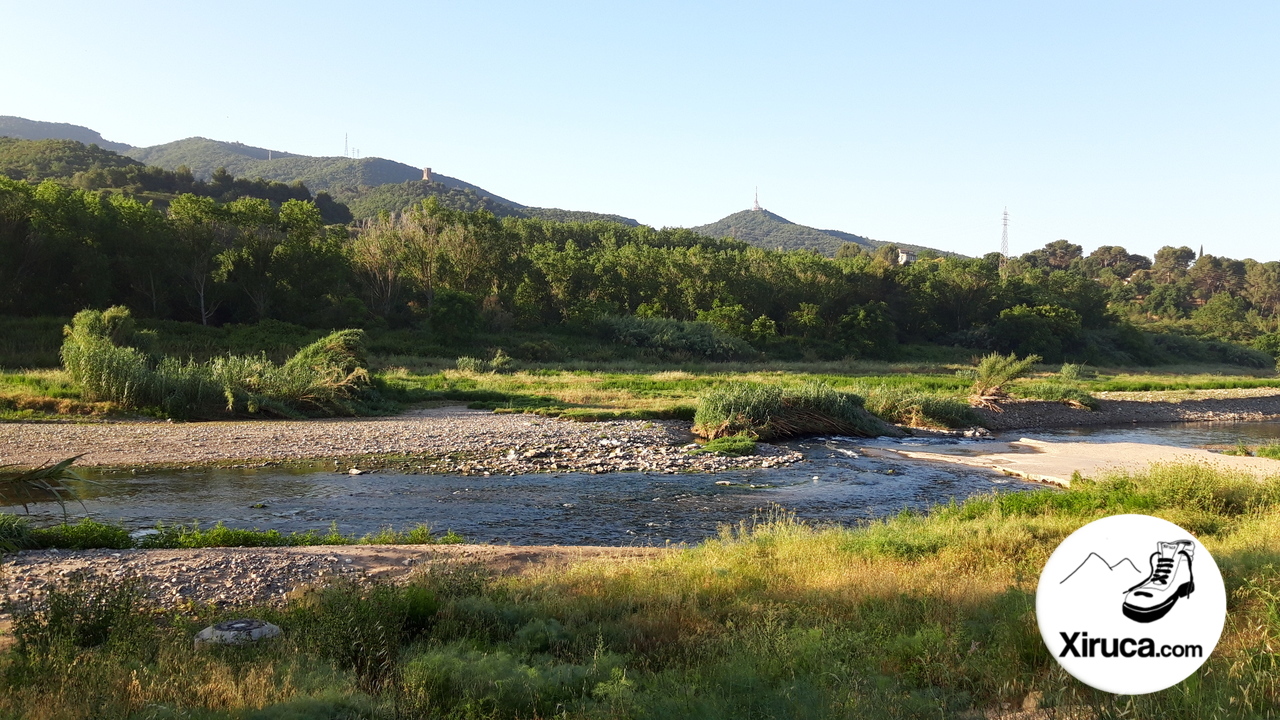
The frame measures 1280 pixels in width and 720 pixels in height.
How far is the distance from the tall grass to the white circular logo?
95.4 ft

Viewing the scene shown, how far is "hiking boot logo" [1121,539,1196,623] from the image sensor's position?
4480 millimetres

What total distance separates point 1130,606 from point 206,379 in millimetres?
30347

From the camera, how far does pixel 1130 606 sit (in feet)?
14.7

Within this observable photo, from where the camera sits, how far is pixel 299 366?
33.2m

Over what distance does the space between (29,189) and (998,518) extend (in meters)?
54.0

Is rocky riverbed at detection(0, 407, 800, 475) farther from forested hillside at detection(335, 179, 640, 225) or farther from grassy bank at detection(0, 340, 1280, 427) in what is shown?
forested hillside at detection(335, 179, 640, 225)

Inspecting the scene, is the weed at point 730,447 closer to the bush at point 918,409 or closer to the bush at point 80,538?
the bush at point 918,409

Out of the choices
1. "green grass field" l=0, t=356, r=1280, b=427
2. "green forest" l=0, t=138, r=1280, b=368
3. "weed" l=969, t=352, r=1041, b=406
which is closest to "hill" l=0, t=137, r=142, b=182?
"green forest" l=0, t=138, r=1280, b=368

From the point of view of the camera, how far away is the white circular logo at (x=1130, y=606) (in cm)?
446

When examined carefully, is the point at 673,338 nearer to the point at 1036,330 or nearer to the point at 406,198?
the point at 1036,330

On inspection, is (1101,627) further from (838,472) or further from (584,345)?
(584,345)

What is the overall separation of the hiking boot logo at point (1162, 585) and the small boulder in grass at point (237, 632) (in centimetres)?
740

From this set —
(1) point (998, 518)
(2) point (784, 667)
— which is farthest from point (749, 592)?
(1) point (998, 518)

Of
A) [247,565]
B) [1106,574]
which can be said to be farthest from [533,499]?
[1106,574]
